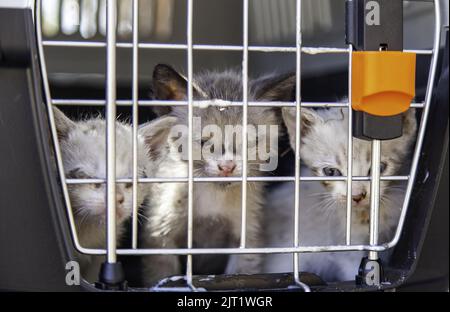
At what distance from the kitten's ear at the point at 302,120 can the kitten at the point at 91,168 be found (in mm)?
302

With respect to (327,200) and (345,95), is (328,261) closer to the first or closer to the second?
(327,200)

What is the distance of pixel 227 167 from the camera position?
1375 millimetres

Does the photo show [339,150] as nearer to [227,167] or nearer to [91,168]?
Answer: [227,167]

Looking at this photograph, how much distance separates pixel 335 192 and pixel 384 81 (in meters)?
0.36

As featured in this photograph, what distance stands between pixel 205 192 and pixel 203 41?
37cm

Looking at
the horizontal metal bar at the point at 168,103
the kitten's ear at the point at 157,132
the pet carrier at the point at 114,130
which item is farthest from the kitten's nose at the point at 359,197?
the kitten's ear at the point at 157,132

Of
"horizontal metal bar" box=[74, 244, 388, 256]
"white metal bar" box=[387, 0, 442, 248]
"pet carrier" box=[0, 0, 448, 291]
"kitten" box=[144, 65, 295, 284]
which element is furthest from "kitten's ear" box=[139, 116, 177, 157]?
"white metal bar" box=[387, 0, 442, 248]

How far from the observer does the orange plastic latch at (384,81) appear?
3.84ft

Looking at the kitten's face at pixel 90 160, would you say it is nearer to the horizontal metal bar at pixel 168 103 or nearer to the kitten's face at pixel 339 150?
the horizontal metal bar at pixel 168 103

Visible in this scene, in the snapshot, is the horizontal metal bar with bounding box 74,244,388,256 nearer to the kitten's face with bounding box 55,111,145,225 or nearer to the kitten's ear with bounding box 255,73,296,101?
the kitten's face with bounding box 55,111,145,225

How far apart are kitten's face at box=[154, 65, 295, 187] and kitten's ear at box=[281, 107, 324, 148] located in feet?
0.11

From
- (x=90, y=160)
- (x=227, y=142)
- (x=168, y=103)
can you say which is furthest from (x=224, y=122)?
(x=90, y=160)

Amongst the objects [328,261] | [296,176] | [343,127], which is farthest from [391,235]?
[296,176]

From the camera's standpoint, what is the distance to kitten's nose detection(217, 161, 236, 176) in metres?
1.37
